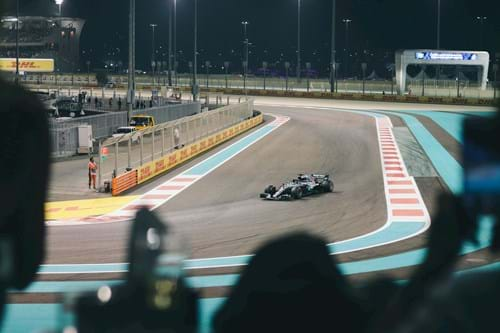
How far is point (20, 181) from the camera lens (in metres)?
1.73

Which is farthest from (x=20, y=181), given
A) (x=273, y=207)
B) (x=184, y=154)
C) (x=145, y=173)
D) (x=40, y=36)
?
(x=184, y=154)

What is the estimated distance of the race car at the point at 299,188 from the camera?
2247cm

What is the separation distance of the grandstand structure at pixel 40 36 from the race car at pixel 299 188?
7290 mm

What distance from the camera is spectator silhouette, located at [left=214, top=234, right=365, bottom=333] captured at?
1.59 metres

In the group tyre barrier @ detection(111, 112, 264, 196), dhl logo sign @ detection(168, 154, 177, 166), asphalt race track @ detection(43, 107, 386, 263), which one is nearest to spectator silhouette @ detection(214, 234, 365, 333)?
asphalt race track @ detection(43, 107, 386, 263)

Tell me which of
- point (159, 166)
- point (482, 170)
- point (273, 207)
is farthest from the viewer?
point (159, 166)

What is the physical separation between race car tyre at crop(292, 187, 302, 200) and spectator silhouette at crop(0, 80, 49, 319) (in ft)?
68.6

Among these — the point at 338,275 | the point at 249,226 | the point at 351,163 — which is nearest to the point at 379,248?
the point at 249,226

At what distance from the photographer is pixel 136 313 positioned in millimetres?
1628

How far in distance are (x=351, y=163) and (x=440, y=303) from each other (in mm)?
29935

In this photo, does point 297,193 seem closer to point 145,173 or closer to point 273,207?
point 273,207

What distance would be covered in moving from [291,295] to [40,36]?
2750 cm

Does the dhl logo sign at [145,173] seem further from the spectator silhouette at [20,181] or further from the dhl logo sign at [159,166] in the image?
the spectator silhouette at [20,181]

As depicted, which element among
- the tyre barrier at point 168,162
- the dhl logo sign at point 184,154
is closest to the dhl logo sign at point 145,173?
the tyre barrier at point 168,162
